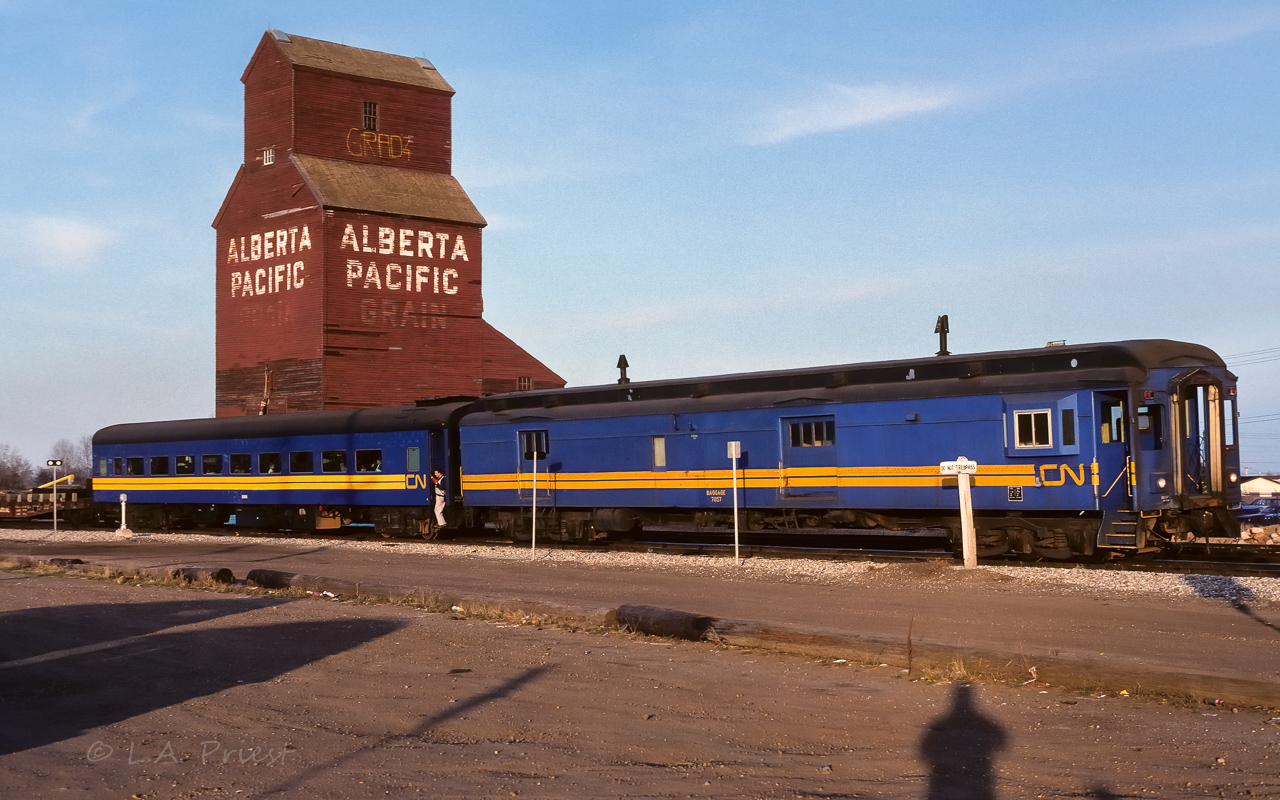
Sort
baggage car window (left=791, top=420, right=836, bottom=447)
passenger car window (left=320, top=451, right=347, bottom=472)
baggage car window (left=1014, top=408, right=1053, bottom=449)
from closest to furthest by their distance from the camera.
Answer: baggage car window (left=1014, top=408, right=1053, bottom=449)
baggage car window (left=791, top=420, right=836, bottom=447)
passenger car window (left=320, top=451, right=347, bottom=472)

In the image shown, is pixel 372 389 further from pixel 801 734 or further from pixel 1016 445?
pixel 801 734

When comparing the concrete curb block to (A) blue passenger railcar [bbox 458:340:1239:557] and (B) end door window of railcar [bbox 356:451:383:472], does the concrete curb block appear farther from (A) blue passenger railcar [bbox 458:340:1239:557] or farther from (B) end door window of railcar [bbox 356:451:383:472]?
(B) end door window of railcar [bbox 356:451:383:472]

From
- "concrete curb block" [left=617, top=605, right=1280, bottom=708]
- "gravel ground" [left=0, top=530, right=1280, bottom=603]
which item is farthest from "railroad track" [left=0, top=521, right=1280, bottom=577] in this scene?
"concrete curb block" [left=617, top=605, right=1280, bottom=708]

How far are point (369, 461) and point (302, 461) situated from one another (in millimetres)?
2921

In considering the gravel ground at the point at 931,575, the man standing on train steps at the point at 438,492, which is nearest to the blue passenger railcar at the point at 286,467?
the man standing on train steps at the point at 438,492

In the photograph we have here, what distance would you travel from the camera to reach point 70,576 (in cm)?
2248

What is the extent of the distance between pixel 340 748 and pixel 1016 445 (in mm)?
15130

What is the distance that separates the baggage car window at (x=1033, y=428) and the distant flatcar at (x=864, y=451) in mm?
26

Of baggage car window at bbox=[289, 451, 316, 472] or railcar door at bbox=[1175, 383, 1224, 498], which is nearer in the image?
railcar door at bbox=[1175, 383, 1224, 498]

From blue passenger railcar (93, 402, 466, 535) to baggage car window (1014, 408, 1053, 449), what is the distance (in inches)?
587

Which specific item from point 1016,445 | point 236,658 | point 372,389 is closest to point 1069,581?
point 1016,445

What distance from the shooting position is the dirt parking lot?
7188 mm

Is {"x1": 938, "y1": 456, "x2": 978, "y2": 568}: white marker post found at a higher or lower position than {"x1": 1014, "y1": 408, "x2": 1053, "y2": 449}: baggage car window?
lower

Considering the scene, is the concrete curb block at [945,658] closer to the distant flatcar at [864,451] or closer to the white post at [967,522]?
the white post at [967,522]
